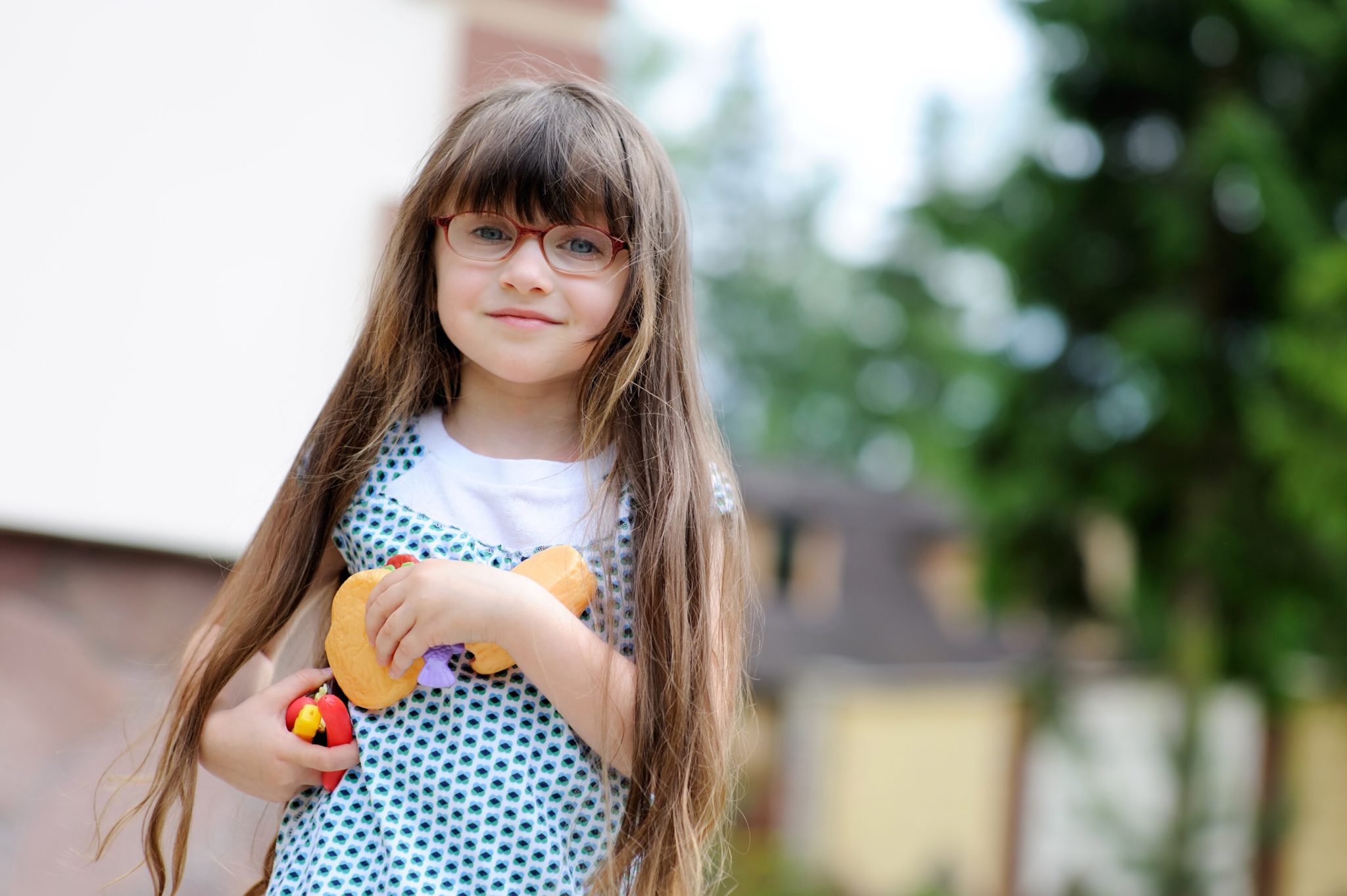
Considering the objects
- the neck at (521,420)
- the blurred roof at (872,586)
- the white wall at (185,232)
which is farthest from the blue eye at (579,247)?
the blurred roof at (872,586)

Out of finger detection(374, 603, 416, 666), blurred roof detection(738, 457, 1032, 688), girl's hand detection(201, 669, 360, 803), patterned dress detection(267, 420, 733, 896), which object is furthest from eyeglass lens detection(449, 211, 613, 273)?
blurred roof detection(738, 457, 1032, 688)

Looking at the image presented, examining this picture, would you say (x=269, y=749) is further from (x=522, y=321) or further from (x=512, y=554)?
(x=522, y=321)

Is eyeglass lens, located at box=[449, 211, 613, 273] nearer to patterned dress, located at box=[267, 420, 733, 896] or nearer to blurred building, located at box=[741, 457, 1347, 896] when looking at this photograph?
patterned dress, located at box=[267, 420, 733, 896]

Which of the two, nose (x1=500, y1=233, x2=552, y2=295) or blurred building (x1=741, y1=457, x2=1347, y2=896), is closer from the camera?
nose (x1=500, y1=233, x2=552, y2=295)

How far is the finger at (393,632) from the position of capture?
1300mm

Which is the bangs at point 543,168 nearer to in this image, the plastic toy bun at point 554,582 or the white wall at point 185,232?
the plastic toy bun at point 554,582

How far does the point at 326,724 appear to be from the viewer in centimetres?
137

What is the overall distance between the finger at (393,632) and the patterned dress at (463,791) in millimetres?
65

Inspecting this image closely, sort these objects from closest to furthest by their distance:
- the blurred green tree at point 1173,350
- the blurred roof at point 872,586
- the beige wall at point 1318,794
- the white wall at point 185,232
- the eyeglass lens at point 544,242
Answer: the eyeglass lens at point 544,242 → the white wall at point 185,232 → the blurred green tree at point 1173,350 → the beige wall at point 1318,794 → the blurred roof at point 872,586

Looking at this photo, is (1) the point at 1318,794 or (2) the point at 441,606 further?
(1) the point at 1318,794

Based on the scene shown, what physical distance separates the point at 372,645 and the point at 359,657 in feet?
0.06

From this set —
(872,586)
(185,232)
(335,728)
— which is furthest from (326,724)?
(872,586)

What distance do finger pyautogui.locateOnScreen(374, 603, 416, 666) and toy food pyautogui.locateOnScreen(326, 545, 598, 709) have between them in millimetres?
23

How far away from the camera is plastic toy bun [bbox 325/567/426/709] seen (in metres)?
1.35
